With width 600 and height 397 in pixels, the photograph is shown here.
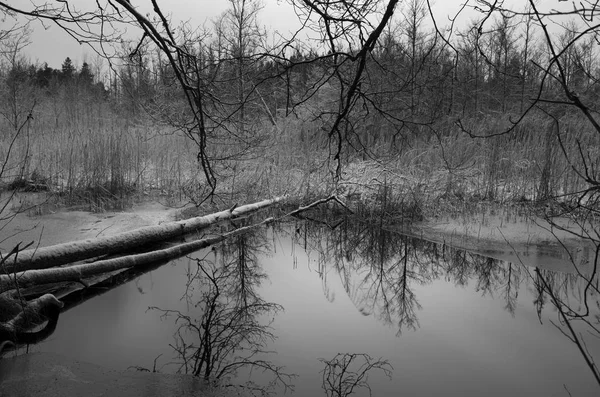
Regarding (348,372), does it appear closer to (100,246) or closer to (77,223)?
(100,246)

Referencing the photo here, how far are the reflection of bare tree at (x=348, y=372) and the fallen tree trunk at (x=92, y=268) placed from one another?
1.79 m

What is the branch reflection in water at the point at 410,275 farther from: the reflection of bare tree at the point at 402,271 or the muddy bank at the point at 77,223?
the muddy bank at the point at 77,223

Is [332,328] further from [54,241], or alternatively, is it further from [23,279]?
[54,241]

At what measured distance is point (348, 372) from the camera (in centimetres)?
256

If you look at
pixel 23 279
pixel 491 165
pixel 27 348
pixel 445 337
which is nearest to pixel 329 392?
pixel 445 337

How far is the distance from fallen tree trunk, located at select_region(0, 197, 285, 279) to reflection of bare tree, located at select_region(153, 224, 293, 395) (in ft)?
1.69

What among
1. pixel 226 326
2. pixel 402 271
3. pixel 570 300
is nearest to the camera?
pixel 226 326

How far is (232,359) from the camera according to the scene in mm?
2672

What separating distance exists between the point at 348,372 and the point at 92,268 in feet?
7.44

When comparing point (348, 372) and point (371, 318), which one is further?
point (371, 318)

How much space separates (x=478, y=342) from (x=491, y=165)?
495 cm

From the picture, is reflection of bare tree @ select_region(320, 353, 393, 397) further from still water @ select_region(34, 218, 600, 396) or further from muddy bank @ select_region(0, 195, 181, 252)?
muddy bank @ select_region(0, 195, 181, 252)

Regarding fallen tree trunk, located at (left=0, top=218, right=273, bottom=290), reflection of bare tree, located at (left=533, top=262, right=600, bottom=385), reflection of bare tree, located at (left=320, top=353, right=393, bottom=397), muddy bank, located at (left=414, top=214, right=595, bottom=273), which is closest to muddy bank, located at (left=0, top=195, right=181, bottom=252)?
fallen tree trunk, located at (left=0, top=218, right=273, bottom=290)

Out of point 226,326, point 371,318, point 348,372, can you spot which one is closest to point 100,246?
point 226,326
